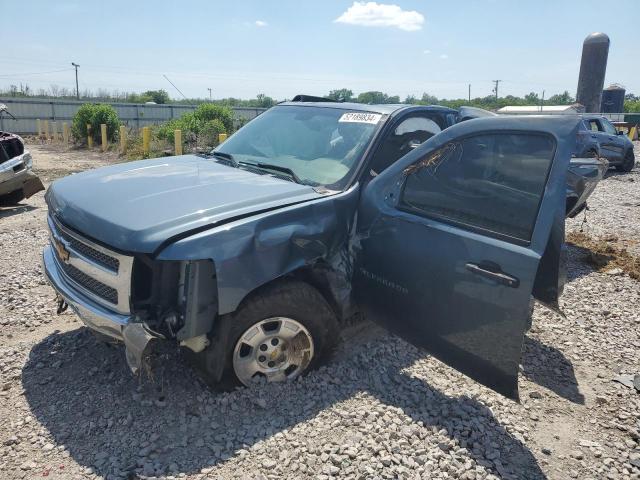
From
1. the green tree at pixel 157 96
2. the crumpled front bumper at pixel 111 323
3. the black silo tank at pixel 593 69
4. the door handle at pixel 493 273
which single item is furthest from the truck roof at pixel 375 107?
the green tree at pixel 157 96

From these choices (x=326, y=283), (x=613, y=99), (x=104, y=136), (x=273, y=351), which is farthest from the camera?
(x=613, y=99)

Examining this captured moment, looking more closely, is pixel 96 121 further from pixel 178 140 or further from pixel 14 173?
pixel 14 173

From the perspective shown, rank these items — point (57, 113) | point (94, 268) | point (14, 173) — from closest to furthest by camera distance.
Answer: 1. point (94, 268)
2. point (14, 173)
3. point (57, 113)

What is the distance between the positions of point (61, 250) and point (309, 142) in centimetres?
190

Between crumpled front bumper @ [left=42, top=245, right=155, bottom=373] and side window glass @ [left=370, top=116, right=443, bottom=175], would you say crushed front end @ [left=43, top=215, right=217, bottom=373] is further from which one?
side window glass @ [left=370, top=116, right=443, bottom=175]

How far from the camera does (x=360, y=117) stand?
373cm

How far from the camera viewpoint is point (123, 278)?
8.39 ft

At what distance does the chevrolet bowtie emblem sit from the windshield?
1.41 meters

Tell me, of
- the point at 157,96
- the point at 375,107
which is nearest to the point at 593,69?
the point at 375,107

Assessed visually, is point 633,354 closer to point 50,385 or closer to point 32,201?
point 50,385

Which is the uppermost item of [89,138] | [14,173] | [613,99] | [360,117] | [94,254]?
[613,99]

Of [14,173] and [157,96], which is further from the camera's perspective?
[157,96]

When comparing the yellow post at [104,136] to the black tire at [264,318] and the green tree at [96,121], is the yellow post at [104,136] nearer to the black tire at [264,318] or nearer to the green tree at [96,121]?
the green tree at [96,121]

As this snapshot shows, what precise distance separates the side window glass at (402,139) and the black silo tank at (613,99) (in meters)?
41.8
